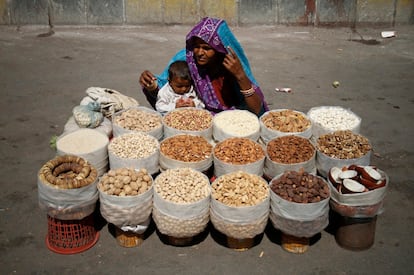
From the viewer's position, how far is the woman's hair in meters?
4.53

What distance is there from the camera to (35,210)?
4117 millimetres

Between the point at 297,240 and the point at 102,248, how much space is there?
151cm

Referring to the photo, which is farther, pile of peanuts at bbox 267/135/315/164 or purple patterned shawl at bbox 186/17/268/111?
purple patterned shawl at bbox 186/17/268/111

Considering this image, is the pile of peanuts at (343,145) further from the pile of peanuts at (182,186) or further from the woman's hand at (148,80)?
the woman's hand at (148,80)

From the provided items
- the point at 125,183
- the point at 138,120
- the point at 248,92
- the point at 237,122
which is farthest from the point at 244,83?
the point at 125,183

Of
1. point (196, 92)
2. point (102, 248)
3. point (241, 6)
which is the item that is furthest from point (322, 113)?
point (241, 6)

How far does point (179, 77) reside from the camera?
453 centimetres

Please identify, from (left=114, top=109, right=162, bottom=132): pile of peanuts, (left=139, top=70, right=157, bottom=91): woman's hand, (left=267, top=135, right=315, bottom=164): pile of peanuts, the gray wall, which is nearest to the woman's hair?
(left=139, top=70, right=157, bottom=91): woman's hand

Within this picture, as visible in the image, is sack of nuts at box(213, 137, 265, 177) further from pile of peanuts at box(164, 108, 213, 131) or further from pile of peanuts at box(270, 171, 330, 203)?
pile of peanuts at box(164, 108, 213, 131)

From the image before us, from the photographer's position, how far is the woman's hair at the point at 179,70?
4531 mm

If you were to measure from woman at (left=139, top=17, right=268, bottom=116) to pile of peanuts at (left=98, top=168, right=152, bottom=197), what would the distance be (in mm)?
1271

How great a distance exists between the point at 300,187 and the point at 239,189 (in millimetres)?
444

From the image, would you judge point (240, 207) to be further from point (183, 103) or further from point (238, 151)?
point (183, 103)

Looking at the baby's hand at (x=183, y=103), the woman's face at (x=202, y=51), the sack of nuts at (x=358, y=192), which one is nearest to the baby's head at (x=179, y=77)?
the baby's hand at (x=183, y=103)
